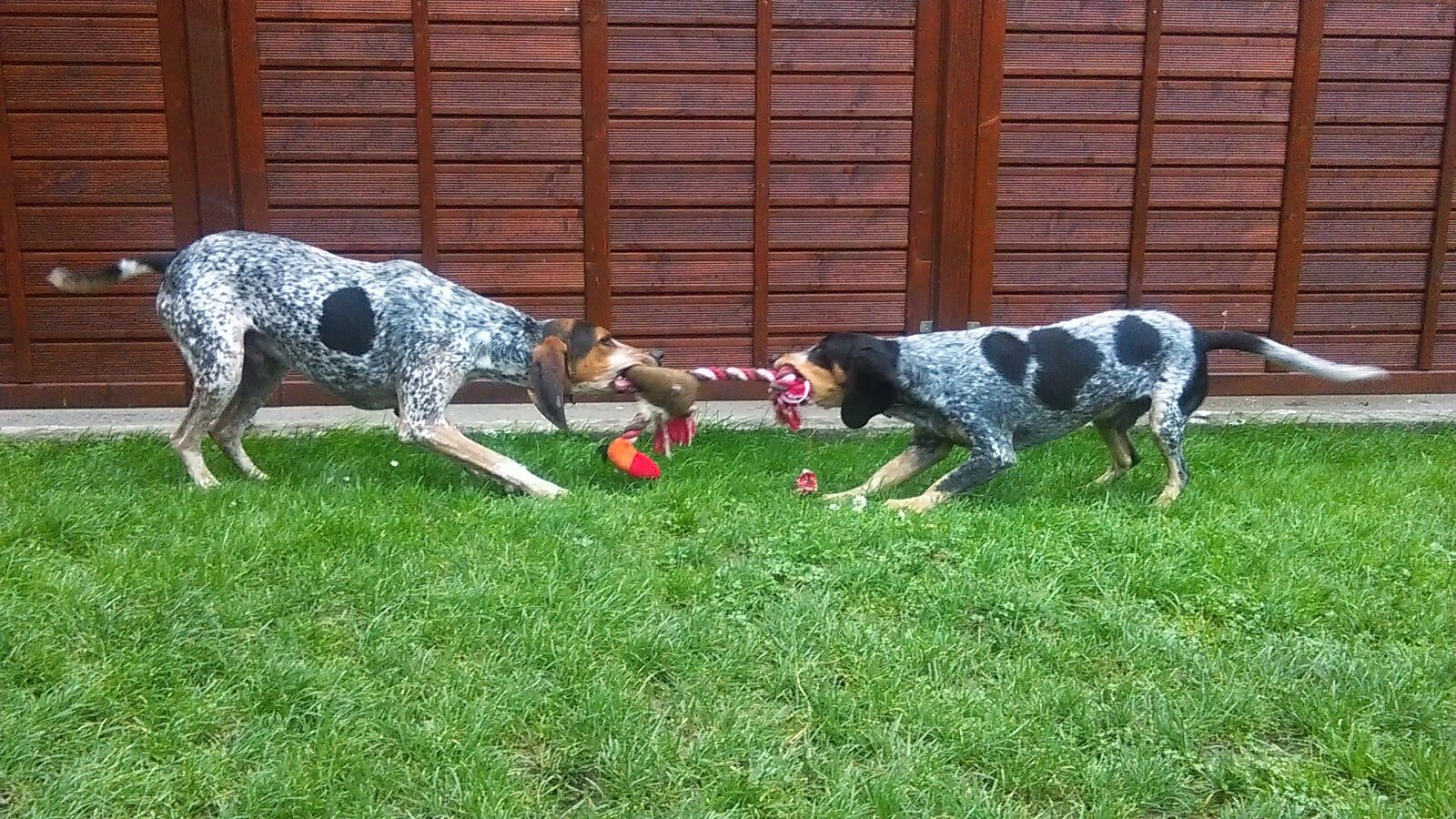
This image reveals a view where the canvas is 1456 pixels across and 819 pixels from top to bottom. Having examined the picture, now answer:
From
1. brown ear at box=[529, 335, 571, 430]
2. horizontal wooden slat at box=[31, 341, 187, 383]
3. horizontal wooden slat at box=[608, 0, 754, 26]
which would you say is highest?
horizontal wooden slat at box=[608, 0, 754, 26]

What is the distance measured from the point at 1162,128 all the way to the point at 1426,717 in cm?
460

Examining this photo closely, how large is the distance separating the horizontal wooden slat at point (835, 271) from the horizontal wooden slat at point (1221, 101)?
1.81 metres

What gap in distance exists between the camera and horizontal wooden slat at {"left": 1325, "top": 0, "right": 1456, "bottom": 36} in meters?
6.92

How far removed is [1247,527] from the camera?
467 cm

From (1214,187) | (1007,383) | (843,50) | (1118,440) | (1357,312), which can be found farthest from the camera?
(1357,312)

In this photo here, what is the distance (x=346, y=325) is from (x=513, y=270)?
72.0 inches

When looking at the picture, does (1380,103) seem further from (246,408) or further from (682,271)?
(246,408)

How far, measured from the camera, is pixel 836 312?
701 cm

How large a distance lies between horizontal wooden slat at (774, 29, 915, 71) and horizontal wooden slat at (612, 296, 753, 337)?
4.47 feet

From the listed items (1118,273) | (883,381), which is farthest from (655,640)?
(1118,273)

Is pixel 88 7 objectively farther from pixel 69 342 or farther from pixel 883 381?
pixel 883 381

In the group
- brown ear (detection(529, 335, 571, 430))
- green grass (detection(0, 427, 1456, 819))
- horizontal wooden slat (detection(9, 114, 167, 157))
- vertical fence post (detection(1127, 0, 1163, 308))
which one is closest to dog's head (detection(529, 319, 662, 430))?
brown ear (detection(529, 335, 571, 430))

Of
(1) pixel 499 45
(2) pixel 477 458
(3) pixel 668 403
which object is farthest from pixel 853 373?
(1) pixel 499 45

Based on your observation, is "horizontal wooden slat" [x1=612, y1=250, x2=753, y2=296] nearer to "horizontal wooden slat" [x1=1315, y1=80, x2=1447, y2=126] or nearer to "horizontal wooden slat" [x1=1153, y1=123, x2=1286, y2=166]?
"horizontal wooden slat" [x1=1153, y1=123, x2=1286, y2=166]
